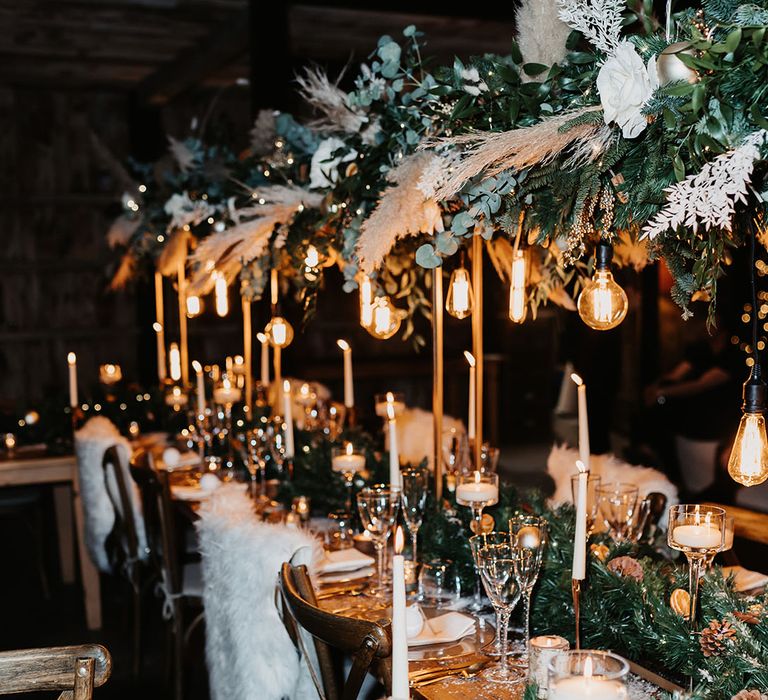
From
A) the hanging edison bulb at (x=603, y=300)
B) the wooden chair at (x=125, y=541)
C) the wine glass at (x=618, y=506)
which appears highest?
the hanging edison bulb at (x=603, y=300)

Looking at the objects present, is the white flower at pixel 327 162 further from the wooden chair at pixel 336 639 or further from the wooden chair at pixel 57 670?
the wooden chair at pixel 57 670

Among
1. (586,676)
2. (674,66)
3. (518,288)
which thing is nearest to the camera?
(586,676)

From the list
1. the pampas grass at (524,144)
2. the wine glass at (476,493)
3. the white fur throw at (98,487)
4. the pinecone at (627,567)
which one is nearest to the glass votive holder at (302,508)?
the wine glass at (476,493)

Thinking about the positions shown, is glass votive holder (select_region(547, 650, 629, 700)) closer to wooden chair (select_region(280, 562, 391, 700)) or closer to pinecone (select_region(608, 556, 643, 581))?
wooden chair (select_region(280, 562, 391, 700))

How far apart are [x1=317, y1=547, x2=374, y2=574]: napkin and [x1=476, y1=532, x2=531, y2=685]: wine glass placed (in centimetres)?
72

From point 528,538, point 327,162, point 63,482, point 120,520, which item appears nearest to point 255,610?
point 528,538

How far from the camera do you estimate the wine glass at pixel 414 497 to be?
2.38m

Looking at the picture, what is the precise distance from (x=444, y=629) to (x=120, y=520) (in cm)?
211

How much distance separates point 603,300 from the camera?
1.86 meters

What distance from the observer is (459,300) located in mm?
2518

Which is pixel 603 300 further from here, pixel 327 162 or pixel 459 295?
pixel 327 162

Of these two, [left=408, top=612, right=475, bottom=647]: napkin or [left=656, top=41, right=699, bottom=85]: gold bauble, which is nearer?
[left=656, top=41, right=699, bottom=85]: gold bauble

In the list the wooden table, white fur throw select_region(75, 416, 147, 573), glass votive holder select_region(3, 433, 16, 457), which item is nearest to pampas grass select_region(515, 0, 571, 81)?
white fur throw select_region(75, 416, 147, 573)

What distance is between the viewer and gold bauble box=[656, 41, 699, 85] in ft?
4.55
